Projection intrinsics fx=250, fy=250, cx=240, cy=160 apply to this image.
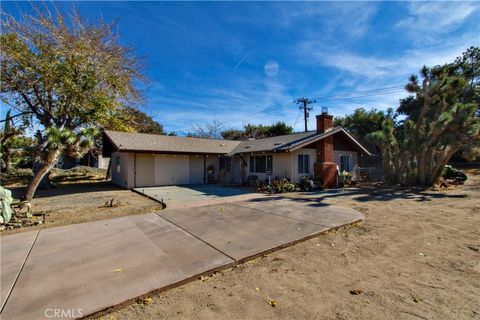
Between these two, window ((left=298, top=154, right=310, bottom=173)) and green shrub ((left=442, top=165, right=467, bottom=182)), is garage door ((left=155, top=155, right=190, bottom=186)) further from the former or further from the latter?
green shrub ((left=442, top=165, right=467, bottom=182))

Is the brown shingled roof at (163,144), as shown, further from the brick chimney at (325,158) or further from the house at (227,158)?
the brick chimney at (325,158)

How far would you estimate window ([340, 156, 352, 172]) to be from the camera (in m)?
17.6

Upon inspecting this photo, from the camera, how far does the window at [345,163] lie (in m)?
17.6

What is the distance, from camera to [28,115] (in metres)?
15.2

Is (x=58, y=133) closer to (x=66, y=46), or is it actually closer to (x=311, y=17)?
(x=66, y=46)

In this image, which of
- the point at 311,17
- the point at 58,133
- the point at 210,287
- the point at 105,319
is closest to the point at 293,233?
the point at 210,287

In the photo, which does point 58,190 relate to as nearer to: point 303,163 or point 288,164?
point 288,164

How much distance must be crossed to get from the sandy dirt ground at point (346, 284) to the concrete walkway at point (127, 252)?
37 cm

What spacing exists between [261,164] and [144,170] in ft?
25.1

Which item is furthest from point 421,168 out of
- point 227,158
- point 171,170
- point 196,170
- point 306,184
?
point 171,170

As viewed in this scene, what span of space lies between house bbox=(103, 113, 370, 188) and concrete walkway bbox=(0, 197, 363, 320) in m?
7.49

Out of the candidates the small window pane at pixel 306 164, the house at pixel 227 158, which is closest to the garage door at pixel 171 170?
the house at pixel 227 158

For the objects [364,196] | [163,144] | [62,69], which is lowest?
[364,196]

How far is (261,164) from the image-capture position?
16.6m
